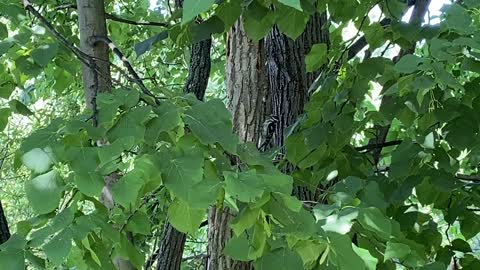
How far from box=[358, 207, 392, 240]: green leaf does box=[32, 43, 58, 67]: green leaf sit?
667 mm

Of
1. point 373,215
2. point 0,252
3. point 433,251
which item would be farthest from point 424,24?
point 0,252

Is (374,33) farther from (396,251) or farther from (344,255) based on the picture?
(344,255)

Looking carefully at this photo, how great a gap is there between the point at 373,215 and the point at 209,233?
1.05 metres

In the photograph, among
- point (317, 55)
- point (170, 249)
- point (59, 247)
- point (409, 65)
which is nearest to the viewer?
point (59, 247)

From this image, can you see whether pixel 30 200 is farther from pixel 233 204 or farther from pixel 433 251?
pixel 433 251

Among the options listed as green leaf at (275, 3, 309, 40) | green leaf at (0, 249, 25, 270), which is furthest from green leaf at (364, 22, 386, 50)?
green leaf at (0, 249, 25, 270)

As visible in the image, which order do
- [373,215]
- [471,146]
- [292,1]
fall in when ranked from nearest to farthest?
[292,1] < [373,215] < [471,146]

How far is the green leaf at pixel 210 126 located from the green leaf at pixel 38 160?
19 cm

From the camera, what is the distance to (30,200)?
89 cm

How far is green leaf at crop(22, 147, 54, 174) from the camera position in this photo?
2.94ft

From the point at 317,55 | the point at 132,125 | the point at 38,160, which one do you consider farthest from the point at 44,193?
the point at 317,55

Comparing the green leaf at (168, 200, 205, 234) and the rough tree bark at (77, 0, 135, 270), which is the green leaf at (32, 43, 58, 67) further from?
the green leaf at (168, 200, 205, 234)

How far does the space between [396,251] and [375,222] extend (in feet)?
0.19

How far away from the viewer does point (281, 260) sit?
92 cm
